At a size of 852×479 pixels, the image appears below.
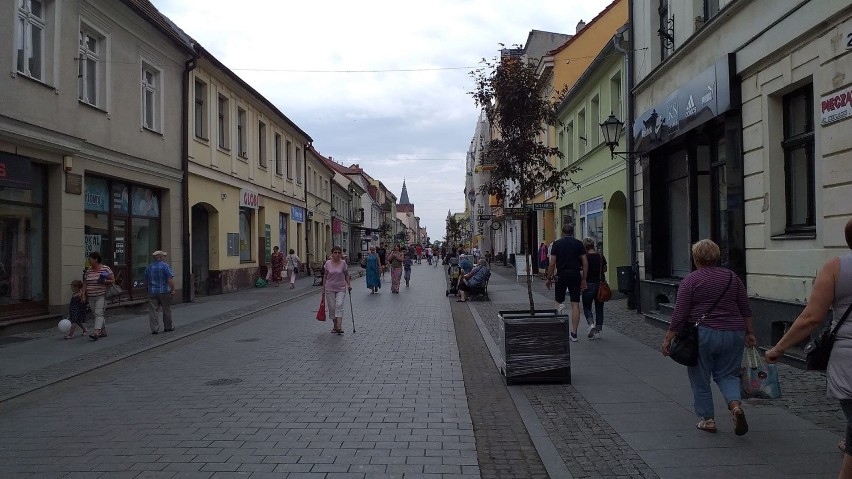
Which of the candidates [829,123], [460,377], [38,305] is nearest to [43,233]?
[38,305]

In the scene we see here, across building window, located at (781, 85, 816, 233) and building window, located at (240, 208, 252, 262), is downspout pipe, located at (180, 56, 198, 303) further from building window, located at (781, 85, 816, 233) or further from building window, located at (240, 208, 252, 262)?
building window, located at (781, 85, 816, 233)

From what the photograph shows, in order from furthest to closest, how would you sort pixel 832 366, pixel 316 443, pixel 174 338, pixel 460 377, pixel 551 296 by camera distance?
pixel 551 296 → pixel 174 338 → pixel 460 377 → pixel 316 443 → pixel 832 366

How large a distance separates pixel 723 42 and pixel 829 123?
3.33 metres

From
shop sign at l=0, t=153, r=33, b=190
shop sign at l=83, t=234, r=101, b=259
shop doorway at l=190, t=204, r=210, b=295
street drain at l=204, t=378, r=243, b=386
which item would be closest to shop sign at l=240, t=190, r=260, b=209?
shop doorway at l=190, t=204, r=210, b=295

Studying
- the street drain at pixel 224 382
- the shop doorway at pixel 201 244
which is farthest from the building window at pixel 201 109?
the street drain at pixel 224 382

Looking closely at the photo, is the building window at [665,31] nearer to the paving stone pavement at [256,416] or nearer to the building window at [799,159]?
the building window at [799,159]

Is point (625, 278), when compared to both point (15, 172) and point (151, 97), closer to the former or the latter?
point (15, 172)

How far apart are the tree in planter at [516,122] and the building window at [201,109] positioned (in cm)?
1394

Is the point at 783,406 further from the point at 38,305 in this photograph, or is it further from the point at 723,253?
the point at 38,305

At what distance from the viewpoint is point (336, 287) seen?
1280cm

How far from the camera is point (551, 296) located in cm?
2017

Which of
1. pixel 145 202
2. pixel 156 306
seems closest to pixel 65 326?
pixel 156 306

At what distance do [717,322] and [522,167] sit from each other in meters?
4.64

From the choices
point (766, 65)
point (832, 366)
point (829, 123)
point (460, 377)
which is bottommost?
point (460, 377)
